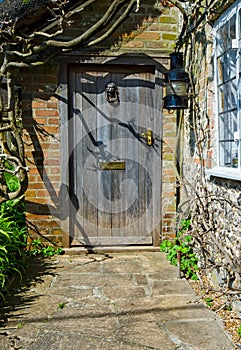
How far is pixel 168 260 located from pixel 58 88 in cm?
241

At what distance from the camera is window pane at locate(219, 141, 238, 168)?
2.75m

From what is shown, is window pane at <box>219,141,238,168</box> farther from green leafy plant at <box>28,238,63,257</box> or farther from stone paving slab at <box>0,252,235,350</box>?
green leafy plant at <box>28,238,63,257</box>

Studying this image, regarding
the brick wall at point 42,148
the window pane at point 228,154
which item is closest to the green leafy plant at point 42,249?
the brick wall at point 42,148

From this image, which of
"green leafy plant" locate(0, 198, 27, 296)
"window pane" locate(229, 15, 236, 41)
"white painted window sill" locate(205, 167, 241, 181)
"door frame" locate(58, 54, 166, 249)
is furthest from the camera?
"door frame" locate(58, 54, 166, 249)

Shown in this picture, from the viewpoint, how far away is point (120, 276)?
3.48m

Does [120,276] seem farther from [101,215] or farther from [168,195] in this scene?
[168,195]

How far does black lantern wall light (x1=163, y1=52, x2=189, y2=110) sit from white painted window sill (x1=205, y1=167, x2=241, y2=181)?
3.35 ft

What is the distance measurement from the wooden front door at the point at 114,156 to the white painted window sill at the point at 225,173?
52.5 inches

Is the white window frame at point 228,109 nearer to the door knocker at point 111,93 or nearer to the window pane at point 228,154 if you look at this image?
the window pane at point 228,154

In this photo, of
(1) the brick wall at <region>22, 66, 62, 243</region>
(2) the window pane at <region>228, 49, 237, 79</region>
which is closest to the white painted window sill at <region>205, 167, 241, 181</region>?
(2) the window pane at <region>228, 49, 237, 79</region>

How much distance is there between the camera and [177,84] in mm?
3695

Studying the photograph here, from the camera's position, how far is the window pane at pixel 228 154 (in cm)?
275

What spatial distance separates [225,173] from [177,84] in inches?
56.1

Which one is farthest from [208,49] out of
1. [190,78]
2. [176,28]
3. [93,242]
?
[93,242]
